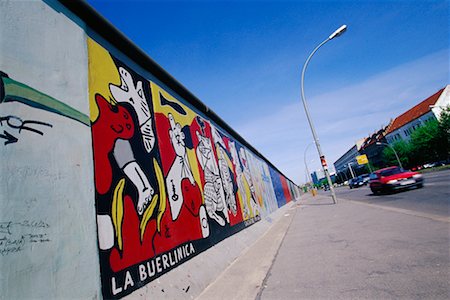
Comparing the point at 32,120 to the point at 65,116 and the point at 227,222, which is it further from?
the point at 227,222

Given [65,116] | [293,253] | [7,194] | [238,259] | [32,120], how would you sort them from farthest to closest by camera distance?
1. [238,259]
2. [293,253]
3. [65,116]
4. [32,120]
5. [7,194]

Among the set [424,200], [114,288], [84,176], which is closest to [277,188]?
[424,200]

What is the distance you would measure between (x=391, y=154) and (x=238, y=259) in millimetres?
61012

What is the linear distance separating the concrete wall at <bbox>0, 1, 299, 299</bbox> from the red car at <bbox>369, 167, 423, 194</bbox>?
11.3 meters

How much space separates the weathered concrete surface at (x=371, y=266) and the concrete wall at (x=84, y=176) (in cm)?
121

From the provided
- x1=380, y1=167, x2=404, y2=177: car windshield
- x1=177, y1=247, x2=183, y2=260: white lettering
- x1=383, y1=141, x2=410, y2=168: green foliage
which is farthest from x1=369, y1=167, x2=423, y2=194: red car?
x1=383, y1=141, x2=410, y2=168: green foliage

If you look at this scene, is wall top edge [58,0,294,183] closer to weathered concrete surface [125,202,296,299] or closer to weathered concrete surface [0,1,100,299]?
weathered concrete surface [0,1,100,299]

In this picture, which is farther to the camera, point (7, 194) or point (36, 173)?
point (36, 173)

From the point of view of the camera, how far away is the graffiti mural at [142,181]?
7.32ft

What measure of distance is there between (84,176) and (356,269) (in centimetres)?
332

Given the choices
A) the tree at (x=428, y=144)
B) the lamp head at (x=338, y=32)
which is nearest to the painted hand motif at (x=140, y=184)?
the lamp head at (x=338, y=32)

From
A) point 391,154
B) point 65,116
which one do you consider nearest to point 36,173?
point 65,116

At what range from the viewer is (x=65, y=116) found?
208 cm

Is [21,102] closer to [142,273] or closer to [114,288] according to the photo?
[114,288]
